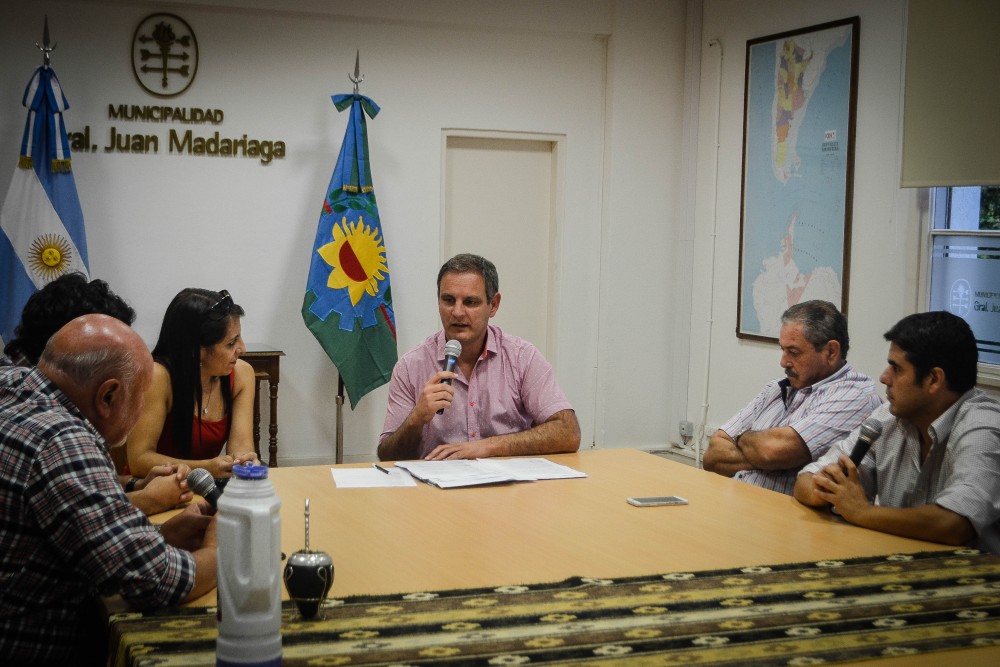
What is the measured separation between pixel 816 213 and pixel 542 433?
2979 millimetres

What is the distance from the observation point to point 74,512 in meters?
1.70

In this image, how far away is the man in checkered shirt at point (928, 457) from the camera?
7.82ft

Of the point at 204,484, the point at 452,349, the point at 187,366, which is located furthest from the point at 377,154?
the point at 204,484

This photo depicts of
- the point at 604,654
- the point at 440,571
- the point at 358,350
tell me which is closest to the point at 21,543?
the point at 440,571

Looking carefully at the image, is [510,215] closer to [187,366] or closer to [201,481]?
[187,366]

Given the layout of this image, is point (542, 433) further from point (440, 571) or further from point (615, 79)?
point (615, 79)

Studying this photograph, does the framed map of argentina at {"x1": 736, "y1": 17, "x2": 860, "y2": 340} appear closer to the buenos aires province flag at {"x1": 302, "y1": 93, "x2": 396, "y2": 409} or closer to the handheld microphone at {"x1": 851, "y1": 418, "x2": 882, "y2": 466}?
the buenos aires province flag at {"x1": 302, "y1": 93, "x2": 396, "y2": 409}

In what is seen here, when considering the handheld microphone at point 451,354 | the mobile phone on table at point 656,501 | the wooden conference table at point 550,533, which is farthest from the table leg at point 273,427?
the mobile phone on table at point 656,501

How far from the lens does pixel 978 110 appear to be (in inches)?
178

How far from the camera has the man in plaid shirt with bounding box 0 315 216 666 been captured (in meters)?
1.71

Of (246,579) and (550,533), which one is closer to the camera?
(246,579)

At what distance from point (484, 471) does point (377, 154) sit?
11.8 feet

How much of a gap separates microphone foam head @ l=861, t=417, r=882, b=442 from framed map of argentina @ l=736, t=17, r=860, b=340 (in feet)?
9.75

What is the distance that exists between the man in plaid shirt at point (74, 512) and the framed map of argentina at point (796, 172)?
175 inches
